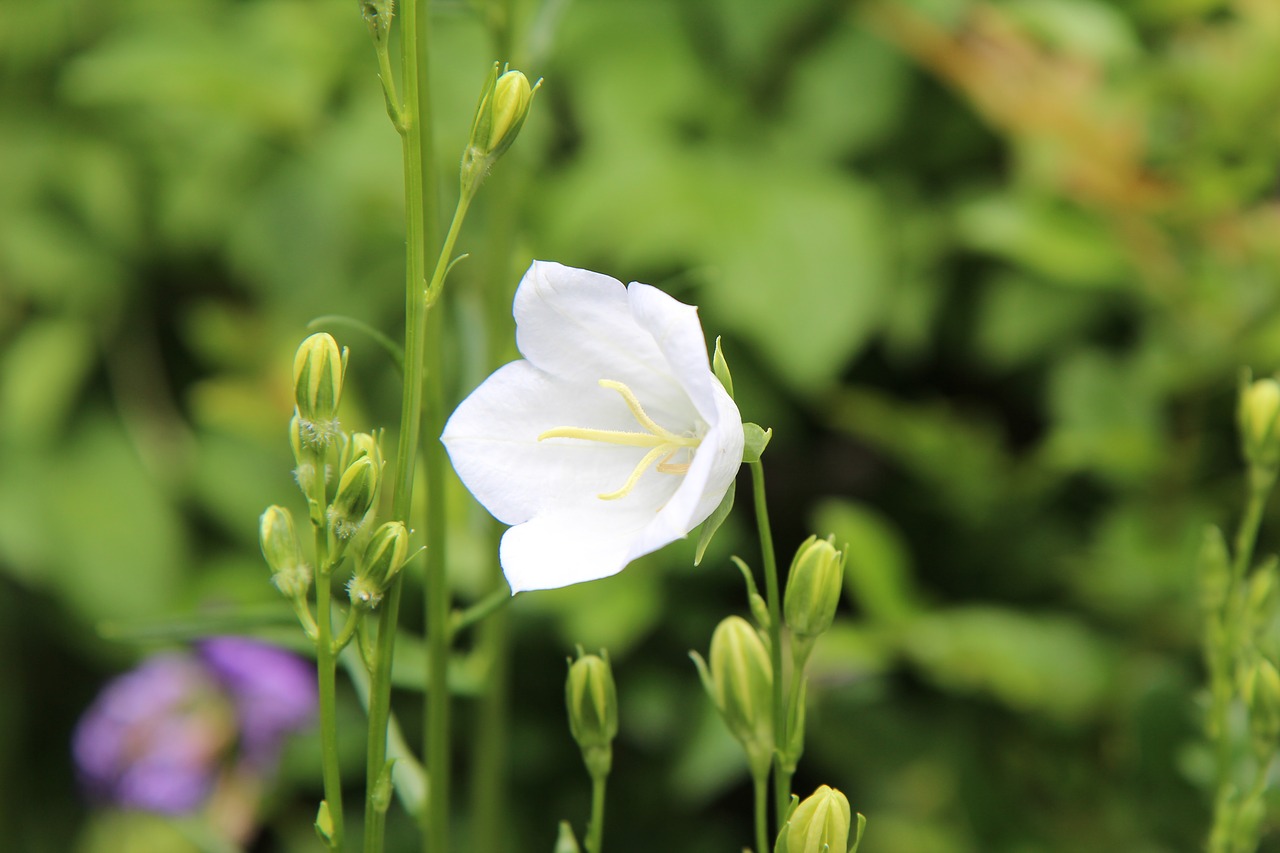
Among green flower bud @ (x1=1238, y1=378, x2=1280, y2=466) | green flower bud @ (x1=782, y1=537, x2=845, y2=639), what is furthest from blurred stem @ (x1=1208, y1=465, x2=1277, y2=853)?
green flower bud @ (x1=782, y1=537, x2=845, y2=639)

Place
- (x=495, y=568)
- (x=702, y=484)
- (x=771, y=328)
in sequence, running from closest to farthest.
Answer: (x=702, y=484), (x=495, y=568), (x=771, y=328)

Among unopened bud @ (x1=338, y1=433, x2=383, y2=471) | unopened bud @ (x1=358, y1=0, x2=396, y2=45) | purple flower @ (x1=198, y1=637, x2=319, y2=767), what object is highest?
unopened bud @ (x1=358, y1=0, x2=396, y2=45)

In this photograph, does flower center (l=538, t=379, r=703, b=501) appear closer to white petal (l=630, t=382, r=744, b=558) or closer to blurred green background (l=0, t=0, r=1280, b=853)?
white petal (l=630, t=382, r=744, b=558)

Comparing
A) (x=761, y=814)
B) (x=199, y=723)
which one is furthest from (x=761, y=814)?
(x=199, y=723)

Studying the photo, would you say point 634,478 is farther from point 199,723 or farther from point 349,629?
point 199,723

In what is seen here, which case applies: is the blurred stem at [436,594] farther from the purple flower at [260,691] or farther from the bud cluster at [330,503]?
the purple flower at [260,691]

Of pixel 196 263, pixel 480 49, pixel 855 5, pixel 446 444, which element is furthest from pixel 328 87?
pixel 446 444

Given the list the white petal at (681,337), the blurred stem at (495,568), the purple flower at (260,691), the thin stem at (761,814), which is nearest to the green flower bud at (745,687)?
the thin stem at (761,814)
